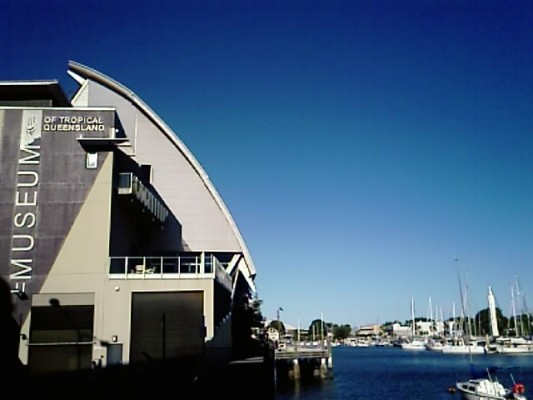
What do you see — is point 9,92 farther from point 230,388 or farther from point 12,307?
point 230,388

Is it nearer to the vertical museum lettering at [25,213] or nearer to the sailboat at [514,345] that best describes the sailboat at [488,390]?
the vertical museum lettering at [25,213]

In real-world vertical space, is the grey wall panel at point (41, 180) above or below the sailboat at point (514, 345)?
above

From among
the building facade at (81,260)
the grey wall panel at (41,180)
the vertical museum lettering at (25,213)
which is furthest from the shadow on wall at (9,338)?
the vertical museum lettering at (25,213)

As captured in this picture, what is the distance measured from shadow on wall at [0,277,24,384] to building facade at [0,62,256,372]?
0.88 ft

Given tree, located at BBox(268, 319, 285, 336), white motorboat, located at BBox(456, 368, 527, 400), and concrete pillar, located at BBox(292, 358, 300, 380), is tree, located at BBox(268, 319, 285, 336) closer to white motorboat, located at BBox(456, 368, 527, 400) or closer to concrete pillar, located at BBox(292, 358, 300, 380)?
concrete pillar, located at BBox(292, 358, 300, 380)

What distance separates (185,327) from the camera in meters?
27.5

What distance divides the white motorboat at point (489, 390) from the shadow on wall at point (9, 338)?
29.0 m

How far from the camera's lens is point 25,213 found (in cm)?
2845

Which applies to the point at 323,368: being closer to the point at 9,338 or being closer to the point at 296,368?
the point at 296,368

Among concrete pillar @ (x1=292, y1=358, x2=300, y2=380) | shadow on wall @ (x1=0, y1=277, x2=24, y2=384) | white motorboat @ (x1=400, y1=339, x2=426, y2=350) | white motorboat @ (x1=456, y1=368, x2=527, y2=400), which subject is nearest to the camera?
shadow on wall @ (x1=0, y1=277, x2=24, y2=384)

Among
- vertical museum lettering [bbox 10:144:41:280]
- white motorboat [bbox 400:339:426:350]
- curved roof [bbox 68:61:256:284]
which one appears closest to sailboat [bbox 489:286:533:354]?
white motorboat [bbox 400:339:426:350]

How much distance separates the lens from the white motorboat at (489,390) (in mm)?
37062

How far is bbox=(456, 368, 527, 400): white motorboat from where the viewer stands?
37.1 meters

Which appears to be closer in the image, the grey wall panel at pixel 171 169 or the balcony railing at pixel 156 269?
the balcony railing at pixel 156 269
